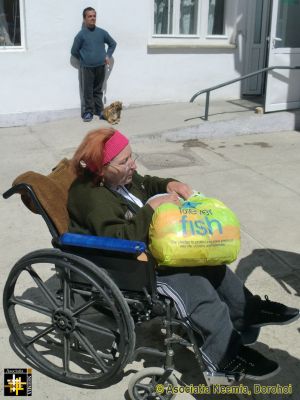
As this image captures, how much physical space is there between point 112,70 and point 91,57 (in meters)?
0.63

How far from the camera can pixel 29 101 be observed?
8109 mm

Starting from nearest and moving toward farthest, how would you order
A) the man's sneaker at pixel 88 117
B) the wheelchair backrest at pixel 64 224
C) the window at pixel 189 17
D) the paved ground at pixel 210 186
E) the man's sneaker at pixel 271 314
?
the wheelchair backrest at pixel 64 224, the man's sneaker at pixel 271 314, the paved ground at pixel 210 186, the man's sneaker at pixel 88 117, the window at pixel 189 17

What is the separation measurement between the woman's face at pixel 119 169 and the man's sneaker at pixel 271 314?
3.17ft

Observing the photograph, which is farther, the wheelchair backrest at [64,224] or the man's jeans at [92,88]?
the man's jeans at [92,88]

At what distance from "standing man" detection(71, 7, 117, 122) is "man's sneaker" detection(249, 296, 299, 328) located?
19.5ft

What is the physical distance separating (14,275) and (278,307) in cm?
135

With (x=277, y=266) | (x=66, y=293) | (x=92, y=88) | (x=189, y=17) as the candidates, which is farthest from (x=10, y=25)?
(x=66, y=293)

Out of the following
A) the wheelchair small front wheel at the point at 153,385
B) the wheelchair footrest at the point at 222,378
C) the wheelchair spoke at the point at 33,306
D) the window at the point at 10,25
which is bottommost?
the wheelchair small front wheel at the point at 153,385

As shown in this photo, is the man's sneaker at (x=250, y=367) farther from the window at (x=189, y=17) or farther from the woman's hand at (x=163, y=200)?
the window at (x=189, y=17)

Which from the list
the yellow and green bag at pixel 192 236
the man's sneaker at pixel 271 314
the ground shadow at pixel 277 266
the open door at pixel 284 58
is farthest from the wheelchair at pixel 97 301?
the open door at pixel 284 58

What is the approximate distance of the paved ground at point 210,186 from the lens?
112 inches

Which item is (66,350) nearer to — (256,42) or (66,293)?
(66,293)

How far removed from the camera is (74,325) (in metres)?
2.56

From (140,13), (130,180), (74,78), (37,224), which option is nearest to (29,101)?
(74,78)
